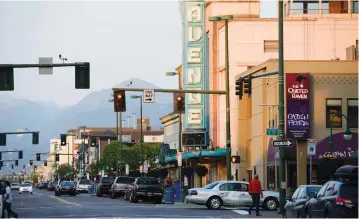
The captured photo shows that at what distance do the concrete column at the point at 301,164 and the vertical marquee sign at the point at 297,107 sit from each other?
0.70 meters

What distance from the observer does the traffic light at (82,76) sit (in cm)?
4100

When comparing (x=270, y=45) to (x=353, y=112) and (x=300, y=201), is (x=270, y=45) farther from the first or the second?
(x=300, y=201)

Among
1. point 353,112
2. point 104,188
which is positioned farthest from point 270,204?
point 104,188

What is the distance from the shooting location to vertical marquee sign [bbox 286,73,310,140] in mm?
65000

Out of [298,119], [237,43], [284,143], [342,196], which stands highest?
[237,43]

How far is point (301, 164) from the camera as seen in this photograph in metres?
64.6

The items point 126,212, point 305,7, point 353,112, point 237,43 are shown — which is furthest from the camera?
point 305,7

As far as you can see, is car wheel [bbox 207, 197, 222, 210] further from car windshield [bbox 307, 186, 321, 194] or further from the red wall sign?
car windshield [bbox 307, 186, 321, 194]

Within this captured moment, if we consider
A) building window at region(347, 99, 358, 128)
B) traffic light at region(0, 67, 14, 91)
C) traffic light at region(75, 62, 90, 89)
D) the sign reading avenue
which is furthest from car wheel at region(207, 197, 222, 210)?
building window at region(347, 99, 358, 128)

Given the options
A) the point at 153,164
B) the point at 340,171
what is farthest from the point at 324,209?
the point at 153,164

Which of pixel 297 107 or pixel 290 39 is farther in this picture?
pixel 290 39

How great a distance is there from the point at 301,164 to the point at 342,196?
36088 millimetres

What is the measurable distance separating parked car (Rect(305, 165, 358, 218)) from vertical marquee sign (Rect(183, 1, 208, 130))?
56348mm

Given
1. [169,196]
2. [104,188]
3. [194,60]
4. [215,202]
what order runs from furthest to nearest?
[104,188]
[194,60]
[169,196]
[215,202]
